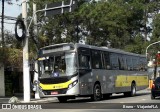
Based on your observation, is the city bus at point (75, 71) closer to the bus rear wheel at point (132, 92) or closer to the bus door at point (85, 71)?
the bus door at point (85, 71)

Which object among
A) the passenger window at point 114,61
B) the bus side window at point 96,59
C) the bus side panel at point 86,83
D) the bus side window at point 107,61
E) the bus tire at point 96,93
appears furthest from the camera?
the passenger window at point 114,61

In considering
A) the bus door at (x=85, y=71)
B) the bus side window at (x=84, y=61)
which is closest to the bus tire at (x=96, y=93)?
the bus door at (x=85, y=71)

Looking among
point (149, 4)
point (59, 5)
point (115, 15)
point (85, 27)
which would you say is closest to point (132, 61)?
point (59, 5)

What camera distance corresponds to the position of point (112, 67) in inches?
1069

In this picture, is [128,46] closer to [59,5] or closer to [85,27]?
[85,27]

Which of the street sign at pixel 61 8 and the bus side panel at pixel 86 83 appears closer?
the bus side panel at pixel 86 83

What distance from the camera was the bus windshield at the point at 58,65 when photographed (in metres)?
22.5

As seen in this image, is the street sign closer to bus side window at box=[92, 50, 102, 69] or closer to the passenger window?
bus side window at box=[92, 50, 102, 69]

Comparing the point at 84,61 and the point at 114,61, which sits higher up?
the point at 114,61

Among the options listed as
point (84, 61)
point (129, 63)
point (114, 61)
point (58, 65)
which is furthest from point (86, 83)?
point (129, 63)

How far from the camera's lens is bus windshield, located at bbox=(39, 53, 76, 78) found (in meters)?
22.5

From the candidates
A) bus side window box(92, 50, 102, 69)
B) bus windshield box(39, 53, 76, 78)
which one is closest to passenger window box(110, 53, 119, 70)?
bus side window box(92, 50, 102, 69)

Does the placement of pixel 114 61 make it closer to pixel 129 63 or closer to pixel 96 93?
pixel 129 63

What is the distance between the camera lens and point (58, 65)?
22672mm
